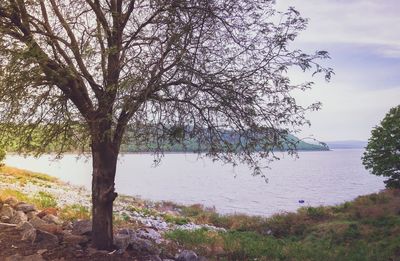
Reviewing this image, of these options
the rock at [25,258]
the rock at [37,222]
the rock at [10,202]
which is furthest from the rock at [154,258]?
the rock at [10,202]

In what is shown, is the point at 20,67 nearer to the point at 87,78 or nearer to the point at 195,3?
the point at 87,78

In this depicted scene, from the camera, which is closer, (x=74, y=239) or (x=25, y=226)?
(x=74, y=239)

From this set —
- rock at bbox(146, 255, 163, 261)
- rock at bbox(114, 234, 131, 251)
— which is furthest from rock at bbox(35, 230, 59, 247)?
rock at bbox(146, 255, 163, 261)

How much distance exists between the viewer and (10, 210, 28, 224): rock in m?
13.6

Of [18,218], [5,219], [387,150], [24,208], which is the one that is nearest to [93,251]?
[18,218]

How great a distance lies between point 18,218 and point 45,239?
2.64 meters

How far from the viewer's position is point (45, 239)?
11594 millimetres

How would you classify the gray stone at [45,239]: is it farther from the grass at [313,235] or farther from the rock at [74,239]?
the grass at [313,235]

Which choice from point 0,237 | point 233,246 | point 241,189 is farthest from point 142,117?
point 241,189

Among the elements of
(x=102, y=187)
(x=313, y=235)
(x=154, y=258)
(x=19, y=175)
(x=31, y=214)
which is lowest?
(x=313, y=235)

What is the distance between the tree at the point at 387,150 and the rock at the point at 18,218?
78.3 feet

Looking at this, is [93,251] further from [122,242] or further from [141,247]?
[141,247]

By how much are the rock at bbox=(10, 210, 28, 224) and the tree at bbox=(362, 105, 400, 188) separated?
→ 23.9m

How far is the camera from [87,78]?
10039 millimetres
